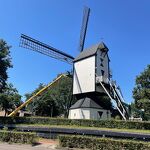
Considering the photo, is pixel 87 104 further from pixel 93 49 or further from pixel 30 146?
pixel 30 146

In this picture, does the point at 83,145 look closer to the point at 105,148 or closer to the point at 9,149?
the point at 105,148

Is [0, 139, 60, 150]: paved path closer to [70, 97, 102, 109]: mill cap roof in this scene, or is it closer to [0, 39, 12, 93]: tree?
[70, 97, 102, 109]: mill cap roof

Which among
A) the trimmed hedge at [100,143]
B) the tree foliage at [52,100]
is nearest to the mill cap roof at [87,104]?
the trimmed hedge at [100,143]

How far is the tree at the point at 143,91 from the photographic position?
53.2 meters

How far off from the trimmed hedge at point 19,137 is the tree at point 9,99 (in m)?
20.8

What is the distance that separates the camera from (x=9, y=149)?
25891mm

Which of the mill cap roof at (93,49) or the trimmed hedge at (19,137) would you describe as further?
the mill cap roof at (93,49)

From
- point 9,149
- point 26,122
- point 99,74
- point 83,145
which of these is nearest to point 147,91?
point 99,74

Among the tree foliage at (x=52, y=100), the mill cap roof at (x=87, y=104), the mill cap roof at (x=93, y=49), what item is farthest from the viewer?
the tree foliage at (x=52, y=100)

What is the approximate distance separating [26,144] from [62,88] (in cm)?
5418

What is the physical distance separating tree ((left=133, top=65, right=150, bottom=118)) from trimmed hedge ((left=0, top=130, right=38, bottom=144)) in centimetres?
2876

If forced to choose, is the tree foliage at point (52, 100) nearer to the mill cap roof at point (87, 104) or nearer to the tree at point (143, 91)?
the tree at point (143, 91)

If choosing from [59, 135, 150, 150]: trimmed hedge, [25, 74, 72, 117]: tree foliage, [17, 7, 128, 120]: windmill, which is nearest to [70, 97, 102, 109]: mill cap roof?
[17, 7, 128, 120]: windmill

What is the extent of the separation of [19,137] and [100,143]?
33.5ft
